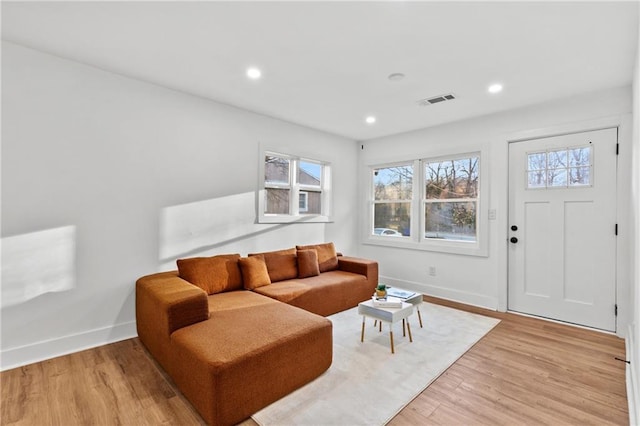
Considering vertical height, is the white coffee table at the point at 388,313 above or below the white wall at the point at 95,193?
below

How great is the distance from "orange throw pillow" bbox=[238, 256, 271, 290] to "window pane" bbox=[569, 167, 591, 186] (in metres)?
3.66

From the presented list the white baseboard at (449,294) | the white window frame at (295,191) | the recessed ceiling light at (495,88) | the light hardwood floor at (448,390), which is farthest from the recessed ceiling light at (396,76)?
the white baseboard at (449,294)

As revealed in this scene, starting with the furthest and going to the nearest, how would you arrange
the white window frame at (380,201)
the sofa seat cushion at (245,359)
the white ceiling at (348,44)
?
the white window frame at (380,201) < the white ceiling at (348,44) < the sofa seat cushion at (245,359)

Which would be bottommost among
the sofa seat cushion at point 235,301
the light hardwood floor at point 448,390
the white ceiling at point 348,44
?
the light hardwood floor at point 448,390

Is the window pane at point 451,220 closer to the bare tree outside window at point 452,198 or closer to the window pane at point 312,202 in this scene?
the bare tree outside window at point 452,198

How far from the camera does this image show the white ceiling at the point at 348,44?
1.98m

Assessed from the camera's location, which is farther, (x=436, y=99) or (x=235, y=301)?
(x=436, y=99)

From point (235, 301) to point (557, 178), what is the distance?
12.6 feet

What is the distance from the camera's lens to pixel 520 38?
2240 millimetres

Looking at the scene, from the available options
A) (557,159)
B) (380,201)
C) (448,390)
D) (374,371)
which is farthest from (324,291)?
(557,159)

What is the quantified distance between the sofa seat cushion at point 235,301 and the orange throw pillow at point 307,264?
0.90 metres

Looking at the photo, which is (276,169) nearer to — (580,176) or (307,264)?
(307,264)

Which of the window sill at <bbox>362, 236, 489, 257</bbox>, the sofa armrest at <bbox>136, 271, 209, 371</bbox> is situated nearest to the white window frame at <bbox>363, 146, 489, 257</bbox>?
the window sill at <bbox>362, 236, 489, 257</bbox>

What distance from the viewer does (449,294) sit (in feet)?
14.1
